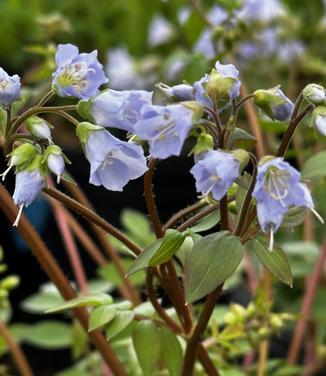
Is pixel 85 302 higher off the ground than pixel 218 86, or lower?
lower

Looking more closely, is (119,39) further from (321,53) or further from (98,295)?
(98,295)

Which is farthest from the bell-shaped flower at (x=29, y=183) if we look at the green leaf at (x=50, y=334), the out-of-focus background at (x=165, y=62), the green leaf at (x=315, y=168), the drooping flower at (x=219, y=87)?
the green leaf at (x=50, y=334)

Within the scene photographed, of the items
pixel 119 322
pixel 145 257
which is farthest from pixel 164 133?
pixel 119 322

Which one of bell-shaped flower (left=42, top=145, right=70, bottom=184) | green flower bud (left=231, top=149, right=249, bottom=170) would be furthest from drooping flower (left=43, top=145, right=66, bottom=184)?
green flower bud (left=231, top=149, right=249, bottom=170)

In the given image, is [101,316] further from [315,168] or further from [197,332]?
[315,168]

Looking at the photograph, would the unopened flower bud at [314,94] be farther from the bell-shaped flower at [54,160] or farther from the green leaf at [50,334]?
the green leaf at [50,334]

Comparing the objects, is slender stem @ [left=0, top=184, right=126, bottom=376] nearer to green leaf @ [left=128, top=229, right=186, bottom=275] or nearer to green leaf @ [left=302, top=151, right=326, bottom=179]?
green leaf @ [left=128, top=229, right=186, bottom=275]

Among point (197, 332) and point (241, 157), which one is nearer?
point (241, 157)
